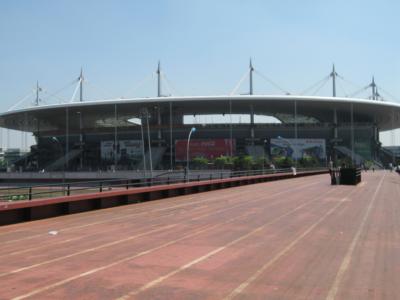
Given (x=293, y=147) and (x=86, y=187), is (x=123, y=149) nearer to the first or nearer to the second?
(x=293, y=147)

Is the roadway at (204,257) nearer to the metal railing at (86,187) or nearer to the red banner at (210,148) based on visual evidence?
the metal railing at (86,187)

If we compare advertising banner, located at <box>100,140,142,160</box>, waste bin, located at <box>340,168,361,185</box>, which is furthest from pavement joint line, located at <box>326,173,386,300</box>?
advertising banner, located at <box>100,140,142,160</box>

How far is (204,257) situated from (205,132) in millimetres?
101165

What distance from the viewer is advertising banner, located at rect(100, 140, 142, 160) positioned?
110m

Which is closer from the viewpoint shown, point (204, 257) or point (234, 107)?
point (204, 257)

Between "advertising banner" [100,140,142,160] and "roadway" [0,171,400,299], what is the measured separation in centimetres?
9427

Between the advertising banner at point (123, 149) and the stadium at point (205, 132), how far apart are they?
8.4 inches

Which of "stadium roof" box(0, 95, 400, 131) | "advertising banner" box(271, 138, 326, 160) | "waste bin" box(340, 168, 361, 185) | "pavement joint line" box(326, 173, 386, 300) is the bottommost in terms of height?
"pavement joint line" box(326, 173, 386, 300)

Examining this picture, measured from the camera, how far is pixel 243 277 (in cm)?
771

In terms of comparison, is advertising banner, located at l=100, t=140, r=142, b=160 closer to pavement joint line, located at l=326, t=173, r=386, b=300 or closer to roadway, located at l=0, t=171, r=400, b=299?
roadway, located at l=0, t=171, r=400, b=299

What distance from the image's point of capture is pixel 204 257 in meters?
9.38

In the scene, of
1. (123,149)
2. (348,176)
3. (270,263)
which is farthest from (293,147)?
(270,263)

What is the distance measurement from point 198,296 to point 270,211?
1208 cm

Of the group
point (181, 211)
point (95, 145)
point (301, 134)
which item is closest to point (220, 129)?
point (301, 134)
